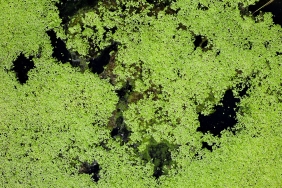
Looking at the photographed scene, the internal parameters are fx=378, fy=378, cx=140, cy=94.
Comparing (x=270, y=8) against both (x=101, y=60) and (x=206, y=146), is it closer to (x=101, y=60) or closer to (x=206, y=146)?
(x=206, y=146)

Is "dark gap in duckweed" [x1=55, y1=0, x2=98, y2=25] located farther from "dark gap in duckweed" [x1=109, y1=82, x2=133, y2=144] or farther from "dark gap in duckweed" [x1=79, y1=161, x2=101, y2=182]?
"dark gap in duckweed" [x1=79, y1=161, x2=101, y2=182]

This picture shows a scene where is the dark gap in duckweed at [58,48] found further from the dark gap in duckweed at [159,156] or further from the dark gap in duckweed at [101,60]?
the dark gap in duckweed at [159,156]

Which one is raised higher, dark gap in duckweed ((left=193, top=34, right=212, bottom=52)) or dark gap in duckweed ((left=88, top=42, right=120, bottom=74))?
dark gap in duckweed ((left=193, top=34, right=212, bottom=52))

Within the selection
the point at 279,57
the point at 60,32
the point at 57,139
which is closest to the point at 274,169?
the point at 279,57

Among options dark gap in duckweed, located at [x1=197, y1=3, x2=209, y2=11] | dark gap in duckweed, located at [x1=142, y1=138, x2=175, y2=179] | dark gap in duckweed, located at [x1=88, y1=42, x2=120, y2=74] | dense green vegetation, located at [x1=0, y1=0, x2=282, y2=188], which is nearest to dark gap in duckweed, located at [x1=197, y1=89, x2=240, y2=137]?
dense green vegetation, located at [x1=0, y1=0, x2=282, y2=188]

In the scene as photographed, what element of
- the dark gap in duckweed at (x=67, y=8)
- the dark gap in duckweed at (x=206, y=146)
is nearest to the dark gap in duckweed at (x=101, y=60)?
the dark gap in duckweed at (x=67, y=8)

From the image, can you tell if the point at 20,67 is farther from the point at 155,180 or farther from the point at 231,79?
the point at 231,79

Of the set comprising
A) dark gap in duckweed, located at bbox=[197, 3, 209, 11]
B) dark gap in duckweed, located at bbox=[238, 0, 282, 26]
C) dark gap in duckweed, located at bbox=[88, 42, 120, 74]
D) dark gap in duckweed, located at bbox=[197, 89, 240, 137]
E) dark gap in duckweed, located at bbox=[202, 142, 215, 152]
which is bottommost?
dark gap in duckweed, located at bbox=[202, 142, 215, 152]
